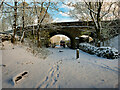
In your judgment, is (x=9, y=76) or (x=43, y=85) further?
(x=9, y=76)

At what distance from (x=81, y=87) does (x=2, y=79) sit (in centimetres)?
295

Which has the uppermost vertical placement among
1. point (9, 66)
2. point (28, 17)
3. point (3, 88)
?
point (28, 17)

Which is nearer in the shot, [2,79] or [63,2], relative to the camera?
[2,79]

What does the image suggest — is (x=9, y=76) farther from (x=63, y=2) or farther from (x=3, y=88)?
(x=63, y=2)

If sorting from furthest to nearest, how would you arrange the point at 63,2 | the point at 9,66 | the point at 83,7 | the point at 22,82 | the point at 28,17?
the point at 28,17 → the point at 83,7 → the point at 63,2 → the point at 9,66 → the point at 22,82

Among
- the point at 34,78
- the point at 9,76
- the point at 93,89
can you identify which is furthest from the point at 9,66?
the point at 93,89

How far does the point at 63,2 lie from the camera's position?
27.1 ft

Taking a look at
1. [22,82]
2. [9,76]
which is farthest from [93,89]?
[9,76]

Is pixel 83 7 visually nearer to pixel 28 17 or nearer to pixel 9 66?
pixel 28 17

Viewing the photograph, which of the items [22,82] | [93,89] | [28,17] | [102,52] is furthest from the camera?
[28,17]

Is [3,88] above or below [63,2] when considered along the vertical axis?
below

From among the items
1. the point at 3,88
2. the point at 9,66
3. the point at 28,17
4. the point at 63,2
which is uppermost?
the point at 63,2

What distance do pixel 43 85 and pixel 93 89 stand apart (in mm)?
1611

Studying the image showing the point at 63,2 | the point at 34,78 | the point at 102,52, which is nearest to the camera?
the point at 34,78
